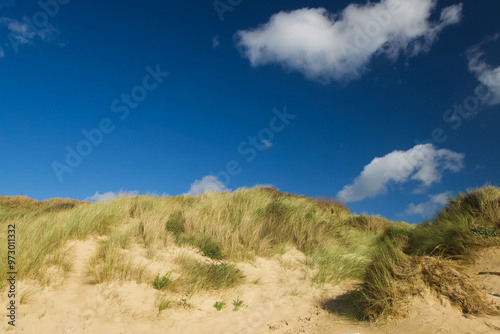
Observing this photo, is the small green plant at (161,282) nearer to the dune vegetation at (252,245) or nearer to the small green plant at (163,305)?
the dune vegetation at (252,245)

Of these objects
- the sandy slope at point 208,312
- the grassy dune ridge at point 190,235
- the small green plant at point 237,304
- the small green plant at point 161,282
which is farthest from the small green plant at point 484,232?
the small green plant at point 161,282

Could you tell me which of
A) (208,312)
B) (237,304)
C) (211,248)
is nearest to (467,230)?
(237,304)

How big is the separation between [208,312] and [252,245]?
2.49m

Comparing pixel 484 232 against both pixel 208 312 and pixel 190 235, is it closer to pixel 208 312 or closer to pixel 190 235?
pixel 208 312

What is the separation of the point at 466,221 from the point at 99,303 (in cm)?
854

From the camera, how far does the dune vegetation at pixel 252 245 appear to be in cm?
456

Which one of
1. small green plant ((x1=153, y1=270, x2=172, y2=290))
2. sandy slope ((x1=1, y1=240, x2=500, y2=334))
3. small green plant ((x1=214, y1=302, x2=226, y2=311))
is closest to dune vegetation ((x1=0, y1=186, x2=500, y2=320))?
small green plant ((x1=153, y1=270, x2=172, y2=290))

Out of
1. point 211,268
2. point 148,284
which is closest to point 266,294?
point 211,268

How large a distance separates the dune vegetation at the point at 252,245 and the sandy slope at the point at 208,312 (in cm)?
19

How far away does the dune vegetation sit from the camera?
4.56m

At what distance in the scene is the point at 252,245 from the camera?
304 inches

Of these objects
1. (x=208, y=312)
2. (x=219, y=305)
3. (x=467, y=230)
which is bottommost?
(x=208, y=312)

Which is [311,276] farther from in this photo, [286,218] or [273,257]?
[286,218]

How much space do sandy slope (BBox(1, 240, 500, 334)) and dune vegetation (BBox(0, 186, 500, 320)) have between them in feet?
0.64
